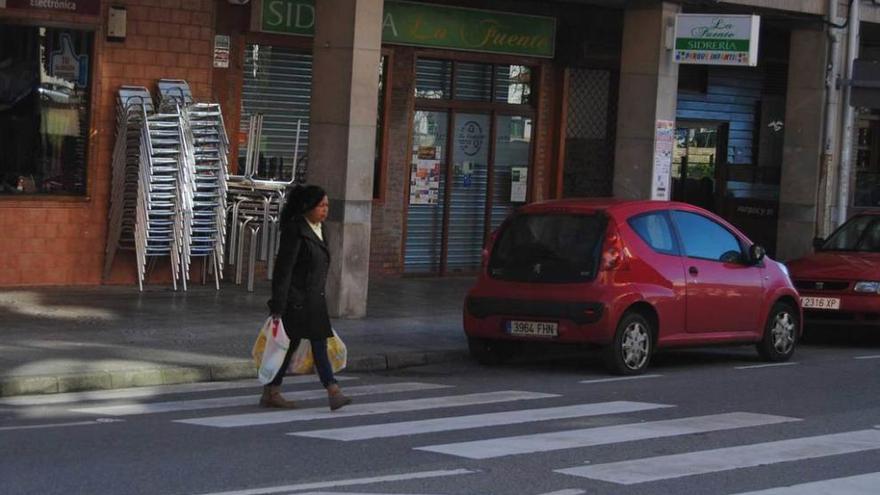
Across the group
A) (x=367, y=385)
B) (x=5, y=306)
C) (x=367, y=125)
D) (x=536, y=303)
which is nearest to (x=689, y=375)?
(x=536, y=303)

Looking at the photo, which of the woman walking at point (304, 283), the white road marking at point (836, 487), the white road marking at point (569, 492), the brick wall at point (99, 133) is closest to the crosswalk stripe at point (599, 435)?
the white road marking at point (569, 492)

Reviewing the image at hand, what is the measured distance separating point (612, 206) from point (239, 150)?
7340 mm

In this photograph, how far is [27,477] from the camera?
8.62m

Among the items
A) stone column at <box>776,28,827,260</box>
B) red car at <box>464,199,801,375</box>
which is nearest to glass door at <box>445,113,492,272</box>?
stone column at <box>776,28,827,260</box>

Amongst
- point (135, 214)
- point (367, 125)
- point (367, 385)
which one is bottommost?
point (367, 385)

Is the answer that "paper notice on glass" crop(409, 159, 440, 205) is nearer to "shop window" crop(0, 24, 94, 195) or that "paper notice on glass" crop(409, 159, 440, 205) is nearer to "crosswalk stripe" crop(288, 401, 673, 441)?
"shop window" crop(0, 24, 94, 195)

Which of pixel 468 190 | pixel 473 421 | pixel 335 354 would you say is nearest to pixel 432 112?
pixel 468 190

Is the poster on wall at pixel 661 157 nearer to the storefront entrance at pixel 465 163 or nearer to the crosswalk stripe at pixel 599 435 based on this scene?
the storefront entrance at pixel 465 163

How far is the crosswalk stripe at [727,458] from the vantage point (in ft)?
30.1

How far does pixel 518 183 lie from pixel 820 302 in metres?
7.41

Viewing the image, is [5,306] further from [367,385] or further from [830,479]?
[830,479]

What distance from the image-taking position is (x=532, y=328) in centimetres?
1425

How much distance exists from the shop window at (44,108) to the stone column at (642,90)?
7.32 m

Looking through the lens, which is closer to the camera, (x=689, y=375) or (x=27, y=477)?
(x=27, y=477)
